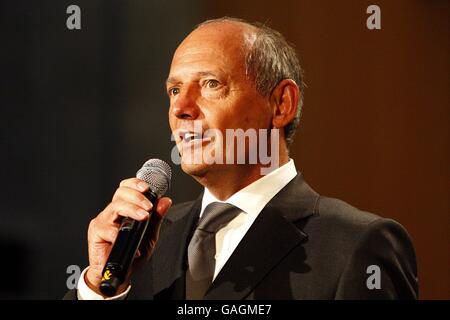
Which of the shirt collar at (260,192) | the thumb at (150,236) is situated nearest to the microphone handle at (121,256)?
the thumb at (150,236)

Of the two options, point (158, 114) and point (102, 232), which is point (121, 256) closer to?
point (102, 232)

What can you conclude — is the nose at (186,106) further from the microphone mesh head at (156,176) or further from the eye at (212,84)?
the microphone mesh head at (156,176)

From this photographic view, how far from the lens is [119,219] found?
1.52 meters

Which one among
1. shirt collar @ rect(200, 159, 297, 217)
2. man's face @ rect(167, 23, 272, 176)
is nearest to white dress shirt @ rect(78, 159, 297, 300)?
shirt collar @ rect(200, 159, 297, 217)

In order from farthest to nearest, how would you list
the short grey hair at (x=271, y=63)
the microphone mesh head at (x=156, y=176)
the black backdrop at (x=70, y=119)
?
1. the black backdrop at (x=70, y=119)
2. the short grey hair at (x=271, y=63)
3. the microphone mesh head at (x=156, y=176)

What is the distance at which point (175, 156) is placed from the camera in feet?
6.34

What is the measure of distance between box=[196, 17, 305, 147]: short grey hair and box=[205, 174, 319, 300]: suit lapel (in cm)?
26

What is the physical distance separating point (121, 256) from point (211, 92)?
0.60 m

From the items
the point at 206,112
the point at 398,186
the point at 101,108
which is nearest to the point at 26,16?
the point at 101,108

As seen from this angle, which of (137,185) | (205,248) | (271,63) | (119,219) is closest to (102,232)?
(119,219)

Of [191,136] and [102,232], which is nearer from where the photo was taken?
[102,232]

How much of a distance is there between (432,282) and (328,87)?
0.61m

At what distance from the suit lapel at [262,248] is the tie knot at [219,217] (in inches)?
3.4

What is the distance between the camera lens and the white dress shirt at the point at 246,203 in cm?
172
